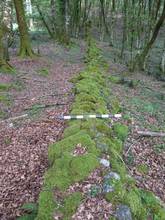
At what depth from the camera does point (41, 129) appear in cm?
841

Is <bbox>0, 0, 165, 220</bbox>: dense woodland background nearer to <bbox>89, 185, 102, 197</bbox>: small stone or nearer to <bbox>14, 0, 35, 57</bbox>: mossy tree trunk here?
<bbox>89, 185, 102, 197</bbox>: small stone

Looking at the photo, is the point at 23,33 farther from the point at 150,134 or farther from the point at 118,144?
the point at 118,144

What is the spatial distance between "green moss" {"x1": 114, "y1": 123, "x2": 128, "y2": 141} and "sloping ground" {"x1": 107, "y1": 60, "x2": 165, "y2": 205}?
0.56 ft

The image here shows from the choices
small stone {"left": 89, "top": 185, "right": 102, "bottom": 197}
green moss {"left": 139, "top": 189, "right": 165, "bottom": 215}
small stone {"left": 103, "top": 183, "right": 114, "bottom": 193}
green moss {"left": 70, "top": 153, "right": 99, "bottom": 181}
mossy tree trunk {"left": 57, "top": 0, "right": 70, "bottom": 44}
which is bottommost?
mossy tree trunk {"left": 57, "top": 0, "right": 70, "bottom": 44}

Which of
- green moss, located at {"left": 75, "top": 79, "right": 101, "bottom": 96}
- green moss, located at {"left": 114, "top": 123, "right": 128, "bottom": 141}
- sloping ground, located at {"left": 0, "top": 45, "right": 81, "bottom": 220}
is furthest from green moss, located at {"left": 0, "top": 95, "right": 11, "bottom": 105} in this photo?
green moss, located at {"left": 114, "top": 123, "right": 128, "bottom": 141}

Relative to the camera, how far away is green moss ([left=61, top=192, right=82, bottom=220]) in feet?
15.6

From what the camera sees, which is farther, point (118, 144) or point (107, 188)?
point (118, 144)

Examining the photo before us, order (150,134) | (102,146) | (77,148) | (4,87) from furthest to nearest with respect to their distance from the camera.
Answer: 1. (4,87)
2. (150,134)
3. (102,146)
4. (77,148)

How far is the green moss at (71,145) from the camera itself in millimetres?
6242

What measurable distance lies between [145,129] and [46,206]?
18.6 ft

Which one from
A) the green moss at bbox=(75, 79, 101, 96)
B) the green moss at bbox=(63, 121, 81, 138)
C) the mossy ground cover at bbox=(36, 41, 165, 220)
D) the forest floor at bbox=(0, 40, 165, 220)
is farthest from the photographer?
the green moss at bbox=(75, 79, 101, 96)

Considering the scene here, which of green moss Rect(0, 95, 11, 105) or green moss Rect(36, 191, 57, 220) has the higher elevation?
green moss Rect(36, 191, 57, 220)

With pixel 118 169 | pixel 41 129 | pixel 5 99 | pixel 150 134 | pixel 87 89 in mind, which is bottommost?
pixel 150 134

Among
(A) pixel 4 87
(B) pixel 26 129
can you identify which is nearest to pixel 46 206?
(B) pixel 26 129
